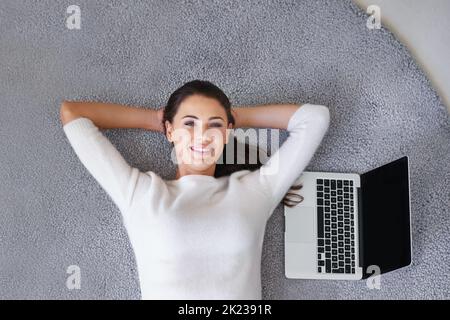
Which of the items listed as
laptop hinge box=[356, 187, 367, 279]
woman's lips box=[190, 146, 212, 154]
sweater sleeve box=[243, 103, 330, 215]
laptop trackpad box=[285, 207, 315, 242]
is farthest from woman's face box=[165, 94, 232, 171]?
laptop hinge box=[356, 187, 367, 279]

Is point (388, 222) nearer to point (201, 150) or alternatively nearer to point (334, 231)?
point (334, 231)

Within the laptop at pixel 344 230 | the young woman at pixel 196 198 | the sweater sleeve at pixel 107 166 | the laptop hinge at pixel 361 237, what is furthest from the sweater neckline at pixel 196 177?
the laptop hinge at pixel 361 237

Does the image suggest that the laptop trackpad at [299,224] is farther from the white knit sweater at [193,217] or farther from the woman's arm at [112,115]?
the woman's arm at [112,115]

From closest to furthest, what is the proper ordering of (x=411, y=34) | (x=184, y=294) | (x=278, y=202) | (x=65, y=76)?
(x=184, y=294) < (x=278, y=202) < (x=65, y=76) < (x=411, y=34)

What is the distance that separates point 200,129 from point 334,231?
1.50ft

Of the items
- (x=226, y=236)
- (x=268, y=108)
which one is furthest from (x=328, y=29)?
(x=226, y=236)

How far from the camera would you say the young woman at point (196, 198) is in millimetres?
1305

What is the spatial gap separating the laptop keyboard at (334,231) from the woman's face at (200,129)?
33 cm

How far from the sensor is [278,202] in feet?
4.66

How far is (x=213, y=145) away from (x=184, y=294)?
1.13 ft

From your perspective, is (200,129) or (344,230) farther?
(344,230)

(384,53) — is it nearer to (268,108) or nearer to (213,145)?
(268,108)

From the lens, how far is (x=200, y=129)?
4.34 feet

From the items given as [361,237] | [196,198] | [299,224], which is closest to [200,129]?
[196,198]
